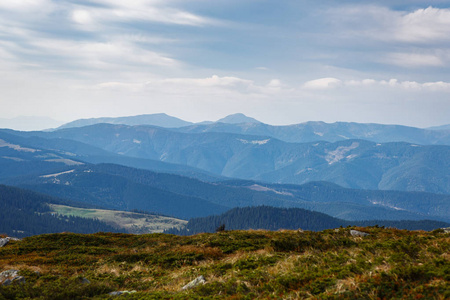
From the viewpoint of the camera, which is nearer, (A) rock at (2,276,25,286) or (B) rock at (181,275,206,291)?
(B) rock at (181,275,206,291)

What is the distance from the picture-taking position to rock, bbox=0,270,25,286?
61.0 ft

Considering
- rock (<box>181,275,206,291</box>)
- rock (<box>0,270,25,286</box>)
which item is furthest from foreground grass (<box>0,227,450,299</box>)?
rock (<box>0,270,25,286</box>)

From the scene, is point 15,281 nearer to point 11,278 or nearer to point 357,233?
point 11,278

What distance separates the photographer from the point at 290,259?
728 inches

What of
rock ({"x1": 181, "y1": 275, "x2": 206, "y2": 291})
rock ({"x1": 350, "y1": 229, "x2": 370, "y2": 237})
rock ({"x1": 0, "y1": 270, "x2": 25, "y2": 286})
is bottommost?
rock ({"x1": 0, "y1": 270, "x2": 25, "y2": 286})

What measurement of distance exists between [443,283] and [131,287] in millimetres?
14768

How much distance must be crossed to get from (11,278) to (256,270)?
14.4 m

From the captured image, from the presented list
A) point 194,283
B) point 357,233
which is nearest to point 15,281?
point 194,283

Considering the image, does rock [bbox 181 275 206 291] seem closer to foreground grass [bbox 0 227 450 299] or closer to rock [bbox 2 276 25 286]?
foreground grass [bbox 0 227 450 299]

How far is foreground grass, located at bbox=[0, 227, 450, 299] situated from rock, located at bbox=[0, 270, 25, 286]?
61cm

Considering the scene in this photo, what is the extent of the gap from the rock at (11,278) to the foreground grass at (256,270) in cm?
61

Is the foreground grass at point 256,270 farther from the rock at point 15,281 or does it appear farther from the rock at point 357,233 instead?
the rock at point 15,281

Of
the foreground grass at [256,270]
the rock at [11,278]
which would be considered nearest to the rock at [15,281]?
the rock at [11,278]

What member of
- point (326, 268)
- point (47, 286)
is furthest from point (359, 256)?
point (47, 286)
